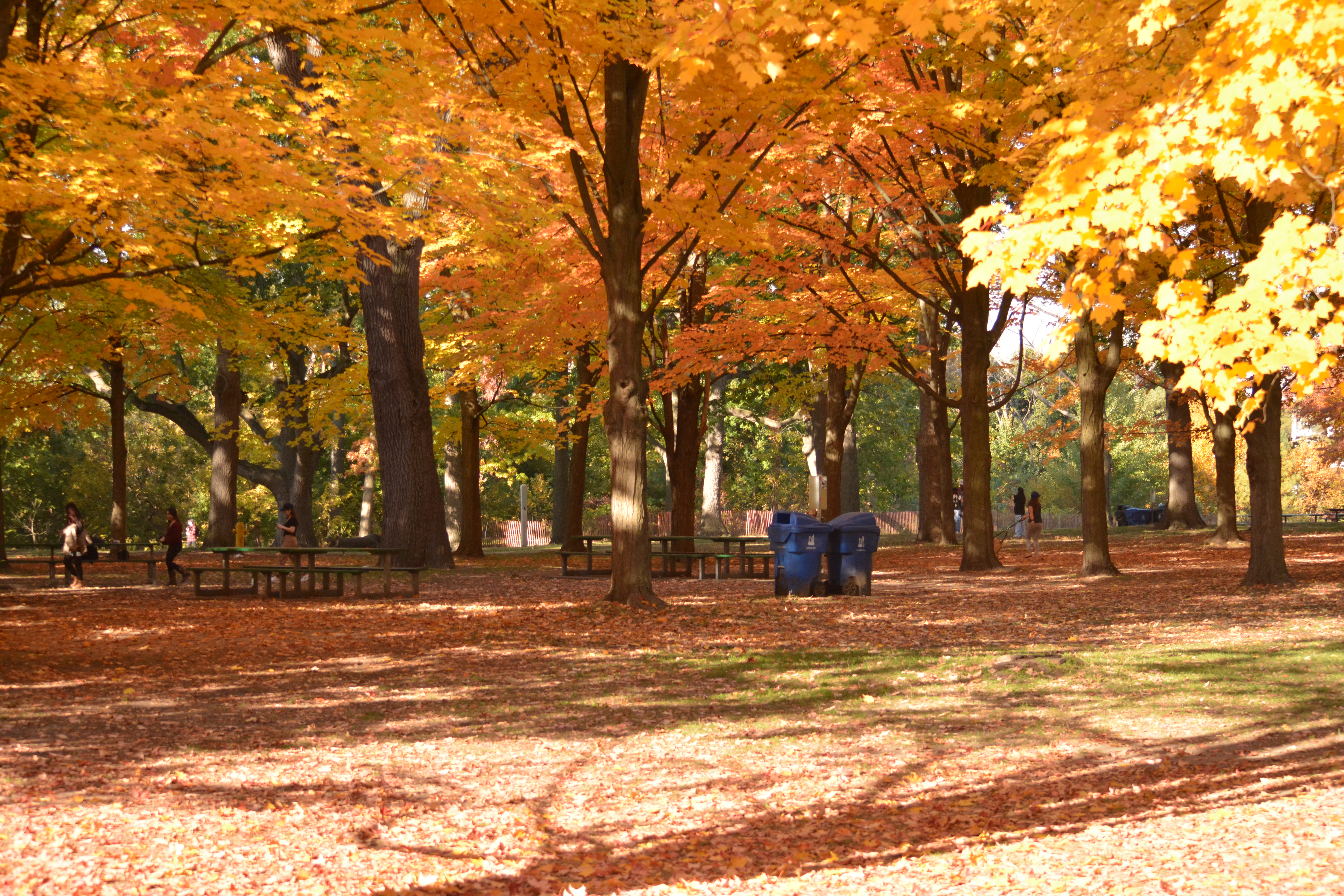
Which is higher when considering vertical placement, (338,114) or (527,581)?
(338,114)

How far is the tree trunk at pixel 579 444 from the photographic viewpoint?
24812 mm

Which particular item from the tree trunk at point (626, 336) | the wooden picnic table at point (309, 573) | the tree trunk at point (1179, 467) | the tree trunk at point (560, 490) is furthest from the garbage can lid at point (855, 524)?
the tree trunk at point (560, 490)

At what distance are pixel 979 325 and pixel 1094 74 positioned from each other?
12.3m

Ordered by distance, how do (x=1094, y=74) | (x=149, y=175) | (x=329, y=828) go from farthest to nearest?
1. (x=149, y=175)
2. (x=1094, y=74)
3. (x=329, y=828)

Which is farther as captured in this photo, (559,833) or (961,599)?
(961,599)

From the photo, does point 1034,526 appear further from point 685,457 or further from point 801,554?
point 801,554

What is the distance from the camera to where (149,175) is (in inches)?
380

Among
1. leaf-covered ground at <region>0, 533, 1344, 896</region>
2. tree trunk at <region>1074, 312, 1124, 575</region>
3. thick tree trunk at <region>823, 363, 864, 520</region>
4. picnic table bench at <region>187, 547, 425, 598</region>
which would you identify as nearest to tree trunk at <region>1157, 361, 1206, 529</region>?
thick tree trunk at <region>823, 363, 864, 520</region>

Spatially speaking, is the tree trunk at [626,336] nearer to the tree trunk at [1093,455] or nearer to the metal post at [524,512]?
the tree trunk at [1093,455]

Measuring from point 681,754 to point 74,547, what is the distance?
15360mm

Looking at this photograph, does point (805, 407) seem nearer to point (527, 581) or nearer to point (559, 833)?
point (527, 581)

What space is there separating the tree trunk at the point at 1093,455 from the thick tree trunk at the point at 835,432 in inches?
261

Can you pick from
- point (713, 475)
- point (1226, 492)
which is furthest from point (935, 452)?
point (713, 475)

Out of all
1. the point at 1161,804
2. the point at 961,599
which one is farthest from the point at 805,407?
the point at 1161,804
